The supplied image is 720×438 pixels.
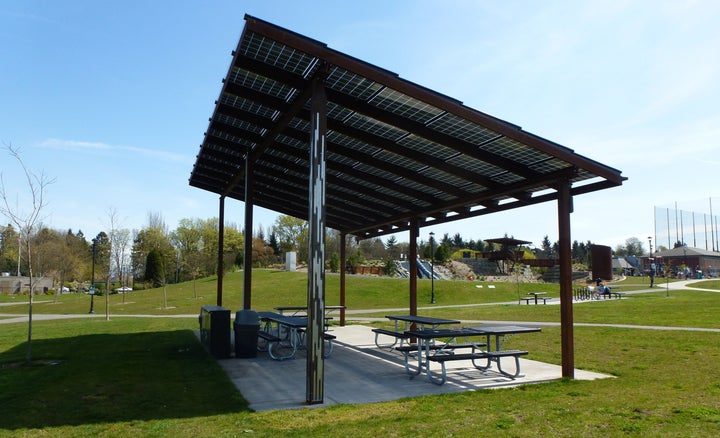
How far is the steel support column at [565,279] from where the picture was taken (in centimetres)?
837

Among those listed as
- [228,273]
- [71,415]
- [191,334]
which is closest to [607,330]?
[191,334]

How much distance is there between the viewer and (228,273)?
57.2 metres

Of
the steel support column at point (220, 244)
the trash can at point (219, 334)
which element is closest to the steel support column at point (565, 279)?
the trash can at point (219, 334)

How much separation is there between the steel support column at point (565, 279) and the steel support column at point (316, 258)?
13.9 feet

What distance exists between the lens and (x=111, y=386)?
24.9ft

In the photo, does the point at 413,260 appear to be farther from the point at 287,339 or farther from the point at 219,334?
the point at 219,334

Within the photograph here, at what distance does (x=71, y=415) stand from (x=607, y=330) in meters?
14.8

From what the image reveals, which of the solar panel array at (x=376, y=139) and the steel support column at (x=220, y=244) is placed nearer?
the solar panel array at (x=376, y=139)

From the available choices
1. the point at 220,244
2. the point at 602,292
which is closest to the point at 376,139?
the point at 220,244

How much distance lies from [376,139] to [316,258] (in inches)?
125

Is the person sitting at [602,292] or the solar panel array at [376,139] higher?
the solar panel array at [376,139]

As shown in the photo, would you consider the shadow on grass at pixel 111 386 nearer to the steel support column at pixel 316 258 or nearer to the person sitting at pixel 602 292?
the steel support column at pixel 316 258

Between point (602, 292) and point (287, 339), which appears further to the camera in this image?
point (602, 292)

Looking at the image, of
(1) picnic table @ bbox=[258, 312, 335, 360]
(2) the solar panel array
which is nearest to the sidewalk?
(1) picnic table @ bbox=[258, 312, 335, 360]
